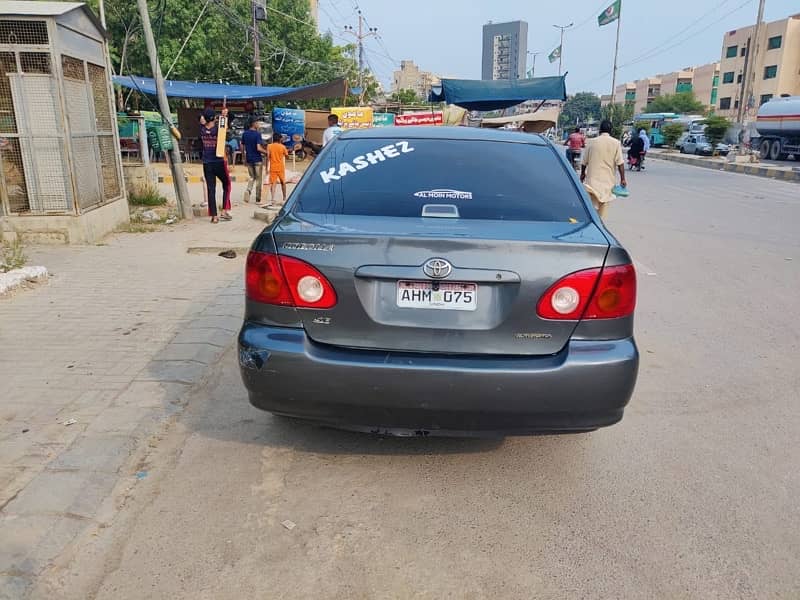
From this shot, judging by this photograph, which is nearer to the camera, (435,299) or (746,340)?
(435,299)

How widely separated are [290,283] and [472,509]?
4.16ft

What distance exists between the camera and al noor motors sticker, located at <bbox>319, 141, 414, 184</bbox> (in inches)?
139

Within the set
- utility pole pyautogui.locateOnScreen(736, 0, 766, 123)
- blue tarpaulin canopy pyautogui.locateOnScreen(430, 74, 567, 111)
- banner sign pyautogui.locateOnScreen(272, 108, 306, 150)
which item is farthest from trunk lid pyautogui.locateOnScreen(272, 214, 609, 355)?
utility pole pyautogui.locateOnScreen(736, 0, 766, 123)

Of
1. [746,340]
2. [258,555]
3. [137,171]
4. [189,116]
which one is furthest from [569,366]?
[189,116]

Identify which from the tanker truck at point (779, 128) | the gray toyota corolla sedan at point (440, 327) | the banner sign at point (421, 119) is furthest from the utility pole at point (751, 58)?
the gray toyota corolla sedan at point (440, 327)

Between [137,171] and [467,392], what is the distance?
455 inches

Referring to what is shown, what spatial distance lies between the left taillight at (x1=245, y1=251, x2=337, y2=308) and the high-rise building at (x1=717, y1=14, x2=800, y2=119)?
64.7 m

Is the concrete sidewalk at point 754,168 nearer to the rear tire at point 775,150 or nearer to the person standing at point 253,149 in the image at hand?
the rear tire at point 775,150

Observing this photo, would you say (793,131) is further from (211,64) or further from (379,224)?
(379,224)

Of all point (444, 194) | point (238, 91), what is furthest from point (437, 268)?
point (238, 91)

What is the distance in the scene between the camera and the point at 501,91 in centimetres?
1956

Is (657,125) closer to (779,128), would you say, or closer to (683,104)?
(779,128)

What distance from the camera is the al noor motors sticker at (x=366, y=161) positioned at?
3.52m

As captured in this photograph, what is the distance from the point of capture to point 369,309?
2779 mm
